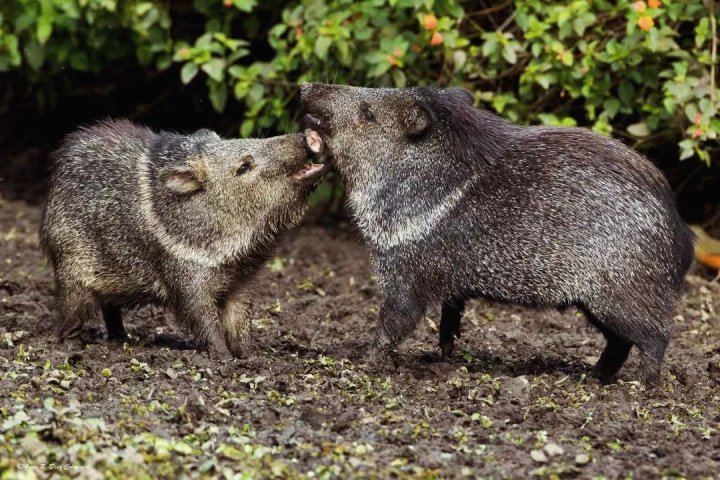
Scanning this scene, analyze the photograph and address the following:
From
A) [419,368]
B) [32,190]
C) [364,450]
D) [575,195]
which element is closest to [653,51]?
[575,195]

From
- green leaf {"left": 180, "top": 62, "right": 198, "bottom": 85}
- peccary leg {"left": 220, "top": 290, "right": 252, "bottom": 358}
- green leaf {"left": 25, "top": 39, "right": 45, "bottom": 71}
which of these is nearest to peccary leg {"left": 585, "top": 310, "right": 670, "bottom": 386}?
peccary leg {"left": 220, "top": 290, "right": 252, "bottom": 358}

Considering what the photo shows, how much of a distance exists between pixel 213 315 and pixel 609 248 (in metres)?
1.93

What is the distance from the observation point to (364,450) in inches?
179

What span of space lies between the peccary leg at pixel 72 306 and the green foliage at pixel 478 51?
2045mm

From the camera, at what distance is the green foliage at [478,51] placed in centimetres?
756

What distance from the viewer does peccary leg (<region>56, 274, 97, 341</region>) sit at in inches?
243

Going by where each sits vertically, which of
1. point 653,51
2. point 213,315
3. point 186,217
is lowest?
point 213,315

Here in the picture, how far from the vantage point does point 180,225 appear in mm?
6031

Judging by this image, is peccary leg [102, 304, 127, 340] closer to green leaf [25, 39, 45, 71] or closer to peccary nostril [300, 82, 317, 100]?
peccary nostril [300, 82, 317, 100]

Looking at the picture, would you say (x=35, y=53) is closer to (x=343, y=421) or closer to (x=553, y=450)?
(x=343, y=421)

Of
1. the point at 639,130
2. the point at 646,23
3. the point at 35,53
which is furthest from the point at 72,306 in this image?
the point at 639,130

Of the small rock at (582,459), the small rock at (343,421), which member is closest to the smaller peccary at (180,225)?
the small rock at (343,421)

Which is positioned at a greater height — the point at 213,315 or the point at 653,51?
the point at 653,51

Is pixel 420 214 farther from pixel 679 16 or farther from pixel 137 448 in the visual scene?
pixel 679 16
